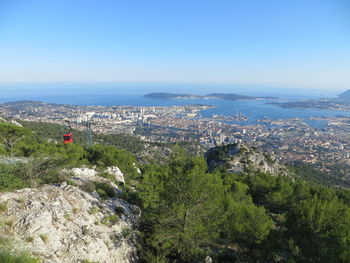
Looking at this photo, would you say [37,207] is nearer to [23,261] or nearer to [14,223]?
[14,223]

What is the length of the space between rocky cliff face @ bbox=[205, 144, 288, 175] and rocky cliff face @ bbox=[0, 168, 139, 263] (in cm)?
2841

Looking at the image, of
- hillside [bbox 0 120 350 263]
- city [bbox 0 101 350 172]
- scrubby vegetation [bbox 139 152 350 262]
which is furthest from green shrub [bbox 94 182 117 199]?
city [bbox 0 101 350 172]

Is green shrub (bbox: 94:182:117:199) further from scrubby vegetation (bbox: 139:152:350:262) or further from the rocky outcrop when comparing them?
scrubby vegetation (bbox: 139:152:350:262)

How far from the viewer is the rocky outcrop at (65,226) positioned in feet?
21.2

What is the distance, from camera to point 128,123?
11269 cm

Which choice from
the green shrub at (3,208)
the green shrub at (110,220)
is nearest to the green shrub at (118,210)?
the green shrub at (110,220)

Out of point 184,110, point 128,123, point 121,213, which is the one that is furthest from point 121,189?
point 184,110

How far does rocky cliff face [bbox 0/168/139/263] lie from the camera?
6.45m

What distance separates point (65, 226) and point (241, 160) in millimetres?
35710

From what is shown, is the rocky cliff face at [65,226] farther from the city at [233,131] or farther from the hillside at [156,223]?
the city at [233,131]

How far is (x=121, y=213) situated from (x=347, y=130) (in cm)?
12601

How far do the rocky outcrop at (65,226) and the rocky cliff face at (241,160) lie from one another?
2842cm

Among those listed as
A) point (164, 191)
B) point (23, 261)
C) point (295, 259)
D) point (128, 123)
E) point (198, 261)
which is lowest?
point (128, 123)

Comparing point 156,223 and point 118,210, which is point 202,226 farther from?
point 118,210
